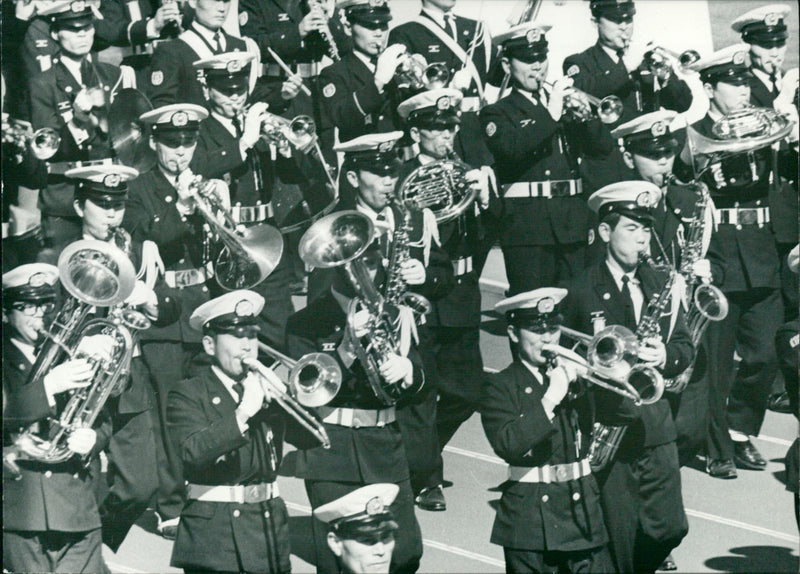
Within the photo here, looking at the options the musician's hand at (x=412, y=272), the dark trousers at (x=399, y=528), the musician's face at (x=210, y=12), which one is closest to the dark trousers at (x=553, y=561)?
the dark trousers at (x=399, y=528)

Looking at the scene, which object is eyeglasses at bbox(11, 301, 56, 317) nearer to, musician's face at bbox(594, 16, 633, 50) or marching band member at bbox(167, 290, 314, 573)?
marching band member at bbox(167, 290, 314, 573)

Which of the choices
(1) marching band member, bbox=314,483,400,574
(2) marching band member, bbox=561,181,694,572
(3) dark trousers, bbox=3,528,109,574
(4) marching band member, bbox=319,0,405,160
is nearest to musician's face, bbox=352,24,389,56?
(4) marching band member, bbox=319,0,405,160

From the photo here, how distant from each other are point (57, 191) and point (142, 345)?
0.85 meters

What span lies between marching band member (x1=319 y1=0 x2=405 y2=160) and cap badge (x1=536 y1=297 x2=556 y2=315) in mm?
1214

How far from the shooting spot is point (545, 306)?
314 inches

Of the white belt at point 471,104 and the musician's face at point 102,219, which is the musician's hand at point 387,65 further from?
the musician's face at point 102,219

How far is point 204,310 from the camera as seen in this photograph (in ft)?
25.3

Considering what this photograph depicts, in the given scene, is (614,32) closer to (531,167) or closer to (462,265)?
(531,167)

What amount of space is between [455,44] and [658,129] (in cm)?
114

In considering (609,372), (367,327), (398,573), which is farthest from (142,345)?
(609,372)

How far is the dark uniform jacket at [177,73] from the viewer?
27.1 feet

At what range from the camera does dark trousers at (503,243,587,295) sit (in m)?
8.60

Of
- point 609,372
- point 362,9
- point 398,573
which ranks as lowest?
point 398,573

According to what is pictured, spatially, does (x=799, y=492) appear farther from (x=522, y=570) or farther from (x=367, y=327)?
(x=367, y=327)
